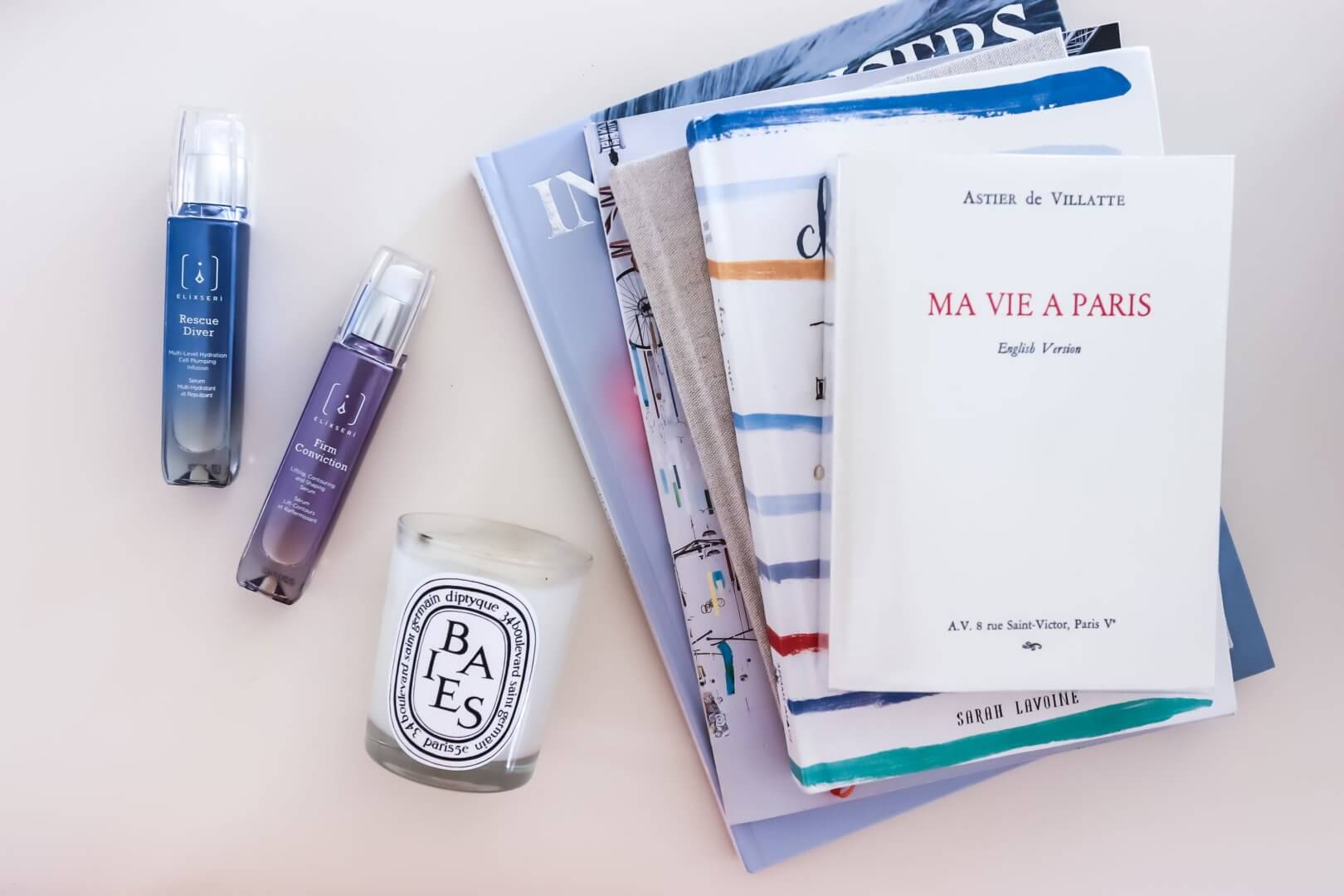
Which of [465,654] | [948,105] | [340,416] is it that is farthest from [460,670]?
[948,105]

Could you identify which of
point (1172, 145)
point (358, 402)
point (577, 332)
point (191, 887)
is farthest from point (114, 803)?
point (1172, 145)

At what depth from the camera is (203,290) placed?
1.61 ft

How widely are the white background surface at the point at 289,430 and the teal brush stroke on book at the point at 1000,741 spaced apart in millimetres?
100

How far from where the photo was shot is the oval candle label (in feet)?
1.50

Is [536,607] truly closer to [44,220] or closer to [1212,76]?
[44,220]

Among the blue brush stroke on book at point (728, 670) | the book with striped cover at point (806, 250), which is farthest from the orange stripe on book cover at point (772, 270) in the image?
the blue brush stroke on book at point (728, 670)

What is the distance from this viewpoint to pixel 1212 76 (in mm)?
561

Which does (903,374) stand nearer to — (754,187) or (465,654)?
(754,187)

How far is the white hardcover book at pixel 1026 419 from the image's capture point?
1.52ft

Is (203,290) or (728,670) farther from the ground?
(203,290)

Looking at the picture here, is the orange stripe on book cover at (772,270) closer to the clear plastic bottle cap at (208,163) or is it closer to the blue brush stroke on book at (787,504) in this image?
the blue brush stroke on book at (787,504)

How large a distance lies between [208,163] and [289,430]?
16 cm

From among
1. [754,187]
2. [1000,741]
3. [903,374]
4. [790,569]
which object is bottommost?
[1000,741]

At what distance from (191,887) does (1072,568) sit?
0.58m
